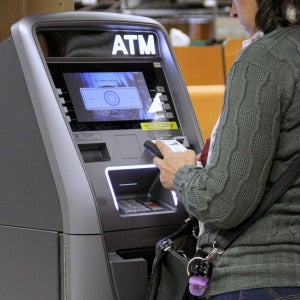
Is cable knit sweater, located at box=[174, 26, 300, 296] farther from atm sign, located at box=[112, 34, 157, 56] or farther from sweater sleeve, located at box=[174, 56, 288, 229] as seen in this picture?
atm sign, located at box=[112, 34, 157, 56]

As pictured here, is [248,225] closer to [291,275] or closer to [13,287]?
[291,275]

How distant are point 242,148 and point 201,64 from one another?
5.46 m

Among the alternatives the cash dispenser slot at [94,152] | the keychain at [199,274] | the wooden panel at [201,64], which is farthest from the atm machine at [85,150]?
the wooden panel at [201,64]

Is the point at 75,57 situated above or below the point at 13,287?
above

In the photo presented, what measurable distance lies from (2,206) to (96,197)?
309 mm

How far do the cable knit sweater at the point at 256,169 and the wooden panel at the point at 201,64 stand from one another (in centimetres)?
517

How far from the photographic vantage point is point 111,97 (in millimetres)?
1888

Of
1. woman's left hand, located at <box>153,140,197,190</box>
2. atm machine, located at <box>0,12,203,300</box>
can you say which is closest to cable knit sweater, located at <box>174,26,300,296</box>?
woman's left hand, located at <box>153,140,197,190</box>

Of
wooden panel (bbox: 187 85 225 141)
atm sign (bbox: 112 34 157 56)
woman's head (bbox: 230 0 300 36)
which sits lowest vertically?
wooden panel (bbox: 187 85 225 141)

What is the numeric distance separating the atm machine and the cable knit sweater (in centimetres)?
39

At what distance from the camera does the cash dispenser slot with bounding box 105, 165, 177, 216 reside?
1.80m

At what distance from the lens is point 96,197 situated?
1.70 meters

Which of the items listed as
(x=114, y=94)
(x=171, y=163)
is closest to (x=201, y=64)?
(x=114, y=94)

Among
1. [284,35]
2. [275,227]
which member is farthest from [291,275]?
[284,35]
